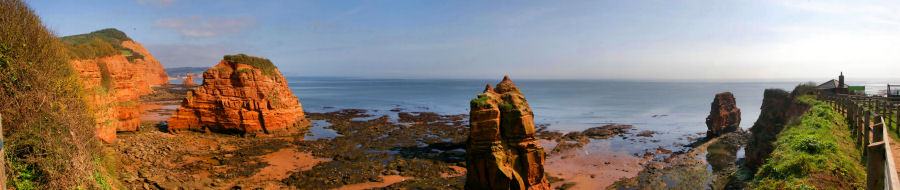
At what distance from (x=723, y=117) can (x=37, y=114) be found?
3674cm

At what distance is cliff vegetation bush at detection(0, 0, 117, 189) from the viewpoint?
667 centimetres

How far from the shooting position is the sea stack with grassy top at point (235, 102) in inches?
844

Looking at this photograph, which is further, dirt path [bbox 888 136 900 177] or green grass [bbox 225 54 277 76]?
green grass [bbox 225 54 277 76]

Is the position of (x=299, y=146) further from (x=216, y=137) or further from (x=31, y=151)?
(x=31, y=151)

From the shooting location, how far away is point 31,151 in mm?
6918

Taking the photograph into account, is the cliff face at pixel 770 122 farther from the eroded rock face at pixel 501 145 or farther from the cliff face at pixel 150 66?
the cliff face at pixel 150 66

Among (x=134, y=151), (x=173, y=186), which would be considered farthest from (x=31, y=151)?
(x=134, y=151)

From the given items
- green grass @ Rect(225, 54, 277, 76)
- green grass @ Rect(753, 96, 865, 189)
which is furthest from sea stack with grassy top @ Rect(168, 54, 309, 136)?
green grass @ Rect(753, 96, 865, 189)

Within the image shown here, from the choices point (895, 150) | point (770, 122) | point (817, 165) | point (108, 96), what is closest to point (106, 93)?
point (108, 96)

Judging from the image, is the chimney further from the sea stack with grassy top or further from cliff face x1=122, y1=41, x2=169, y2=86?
cliff face x1=122, y1=41, x2=169, y2=86

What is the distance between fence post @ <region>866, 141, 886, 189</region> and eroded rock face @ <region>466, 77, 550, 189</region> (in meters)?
8.02

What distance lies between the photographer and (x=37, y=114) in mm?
7094

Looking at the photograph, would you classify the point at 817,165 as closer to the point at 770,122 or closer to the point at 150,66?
the point at 770,122


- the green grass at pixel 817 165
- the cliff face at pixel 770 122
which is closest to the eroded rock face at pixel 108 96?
the green grass at pixel 817 165
